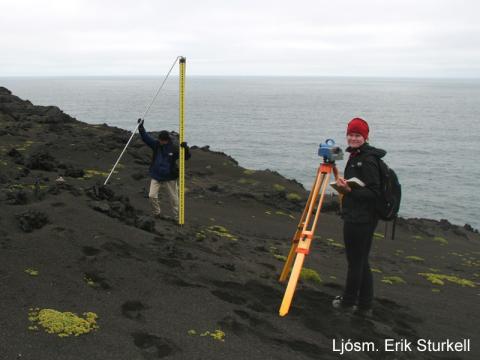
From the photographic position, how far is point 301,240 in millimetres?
7812

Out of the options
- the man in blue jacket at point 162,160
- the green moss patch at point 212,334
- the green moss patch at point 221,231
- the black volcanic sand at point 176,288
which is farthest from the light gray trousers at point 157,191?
the green moss patch at point 212,334

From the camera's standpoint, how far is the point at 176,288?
811cm

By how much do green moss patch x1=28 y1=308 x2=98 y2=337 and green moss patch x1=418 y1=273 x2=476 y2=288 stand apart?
9.63 meters

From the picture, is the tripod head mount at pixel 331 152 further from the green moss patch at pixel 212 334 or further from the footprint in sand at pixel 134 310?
the footprint in sand at pixel 134 310

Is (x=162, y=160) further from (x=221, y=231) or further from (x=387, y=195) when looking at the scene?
(x=387, y=195)

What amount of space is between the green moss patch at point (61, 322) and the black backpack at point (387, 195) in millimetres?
4528

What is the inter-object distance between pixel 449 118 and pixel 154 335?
414 ft

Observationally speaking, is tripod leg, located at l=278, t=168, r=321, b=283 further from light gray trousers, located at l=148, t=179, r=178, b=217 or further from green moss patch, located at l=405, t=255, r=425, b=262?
green moss patch, located at l=405, t=255, r=425, b=262

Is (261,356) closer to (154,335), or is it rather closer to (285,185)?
(154,335)

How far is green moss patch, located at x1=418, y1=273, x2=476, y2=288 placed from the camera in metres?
13.1

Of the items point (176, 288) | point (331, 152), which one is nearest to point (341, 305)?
point (331, 152)

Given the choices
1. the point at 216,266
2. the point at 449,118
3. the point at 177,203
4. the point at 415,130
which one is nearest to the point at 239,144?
the point at 415,130

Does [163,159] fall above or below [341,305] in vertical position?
above

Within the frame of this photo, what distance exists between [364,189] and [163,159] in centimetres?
744
